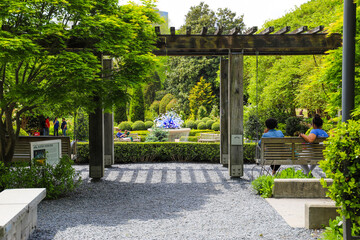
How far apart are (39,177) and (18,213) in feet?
9.91

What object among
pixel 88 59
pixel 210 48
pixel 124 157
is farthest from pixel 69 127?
pixel 88 59

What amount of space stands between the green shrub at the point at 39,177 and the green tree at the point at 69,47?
639 millimetres

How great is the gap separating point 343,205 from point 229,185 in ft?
16.7

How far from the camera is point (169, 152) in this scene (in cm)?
1250

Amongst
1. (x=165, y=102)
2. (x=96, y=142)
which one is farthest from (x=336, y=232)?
(x=165, y=102)

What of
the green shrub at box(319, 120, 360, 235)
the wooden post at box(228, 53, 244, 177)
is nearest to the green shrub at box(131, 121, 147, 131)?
the wooden post at box(228, 53, 244, 177)

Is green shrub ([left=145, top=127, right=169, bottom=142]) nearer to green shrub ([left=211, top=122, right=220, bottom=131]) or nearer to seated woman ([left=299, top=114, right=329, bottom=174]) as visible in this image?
seated woman ([left=299, top=114, right=329, bottom=174])

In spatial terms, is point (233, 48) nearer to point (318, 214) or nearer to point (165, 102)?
point (318, 214)

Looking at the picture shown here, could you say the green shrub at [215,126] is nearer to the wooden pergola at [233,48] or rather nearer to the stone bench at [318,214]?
the wooden pergola at [233,48]

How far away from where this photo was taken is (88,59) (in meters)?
6.57

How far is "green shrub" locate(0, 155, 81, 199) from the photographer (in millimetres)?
6695

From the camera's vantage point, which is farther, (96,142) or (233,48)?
(233,48)

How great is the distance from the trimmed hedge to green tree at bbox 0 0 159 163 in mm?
4346

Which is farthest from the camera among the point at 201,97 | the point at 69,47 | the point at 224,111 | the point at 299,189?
the point at 201,97
